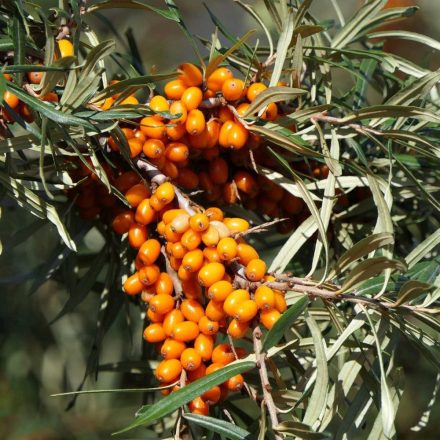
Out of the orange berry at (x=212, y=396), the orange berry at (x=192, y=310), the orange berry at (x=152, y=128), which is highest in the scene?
the orange berry at (x=152, y=128)

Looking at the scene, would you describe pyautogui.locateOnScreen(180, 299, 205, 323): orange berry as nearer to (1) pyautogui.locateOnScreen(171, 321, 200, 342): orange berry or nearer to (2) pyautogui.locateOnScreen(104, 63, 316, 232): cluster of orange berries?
(1) pyautogui.locateOnScreen(171, 321, 200, 342): orange berry

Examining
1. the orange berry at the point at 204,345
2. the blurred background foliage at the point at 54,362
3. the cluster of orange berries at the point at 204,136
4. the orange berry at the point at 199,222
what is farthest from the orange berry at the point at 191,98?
the blurred background foliage at the point at 54,362

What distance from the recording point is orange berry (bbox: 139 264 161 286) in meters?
0.68

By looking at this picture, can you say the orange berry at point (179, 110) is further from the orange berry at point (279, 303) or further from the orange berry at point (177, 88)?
the orange berry at point (279, 303)

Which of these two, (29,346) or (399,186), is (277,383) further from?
(29,346)

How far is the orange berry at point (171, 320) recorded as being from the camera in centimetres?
66

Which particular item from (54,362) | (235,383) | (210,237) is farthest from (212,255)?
(54,362)

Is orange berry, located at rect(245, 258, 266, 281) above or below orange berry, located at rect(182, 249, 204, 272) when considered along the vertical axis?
above

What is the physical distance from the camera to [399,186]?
0.80m

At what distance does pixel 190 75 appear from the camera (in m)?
0.67

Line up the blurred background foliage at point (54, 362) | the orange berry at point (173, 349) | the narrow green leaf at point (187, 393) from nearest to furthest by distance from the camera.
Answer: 1. the narrow green leaf at point (187, 393)
2. the orange berry at point (173, 349)
3. the blurred background foliage at point (54, 362)

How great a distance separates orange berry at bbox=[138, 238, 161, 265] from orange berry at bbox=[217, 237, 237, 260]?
3.0 inches

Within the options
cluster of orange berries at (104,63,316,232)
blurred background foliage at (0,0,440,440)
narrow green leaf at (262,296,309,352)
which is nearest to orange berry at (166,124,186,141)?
cluster of orange berries at (104,63,316,232)

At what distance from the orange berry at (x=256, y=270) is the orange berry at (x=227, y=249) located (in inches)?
0.7
